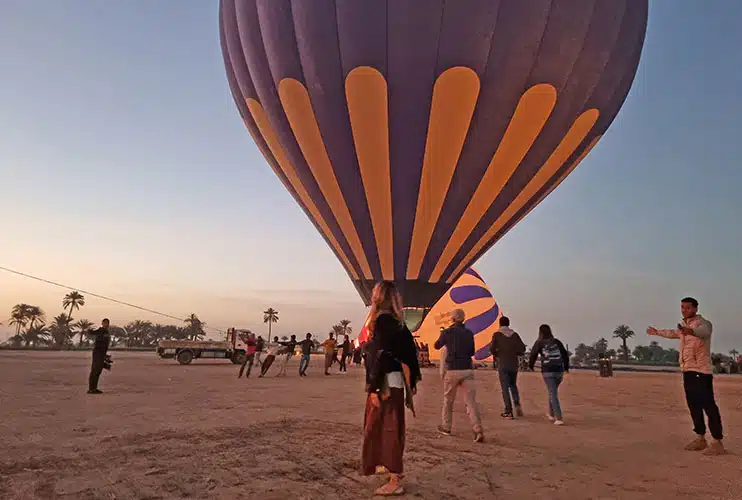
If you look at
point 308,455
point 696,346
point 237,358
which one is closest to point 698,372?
point 696,346

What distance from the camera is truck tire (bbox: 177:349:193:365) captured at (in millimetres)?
23641

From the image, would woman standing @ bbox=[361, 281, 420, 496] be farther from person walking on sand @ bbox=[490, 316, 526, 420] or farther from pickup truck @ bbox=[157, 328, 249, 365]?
pickup truck @ bbox=[157, 328, 249, 365]

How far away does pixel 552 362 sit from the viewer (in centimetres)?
700

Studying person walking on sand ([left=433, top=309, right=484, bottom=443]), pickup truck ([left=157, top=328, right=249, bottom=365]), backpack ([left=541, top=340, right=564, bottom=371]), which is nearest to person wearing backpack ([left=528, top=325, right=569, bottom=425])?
backpack ([left=541, top=340, right=564, bottom=371])

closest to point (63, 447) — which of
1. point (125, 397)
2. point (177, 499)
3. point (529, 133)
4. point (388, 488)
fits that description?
point (177, 499)

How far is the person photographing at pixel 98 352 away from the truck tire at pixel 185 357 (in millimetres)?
14936

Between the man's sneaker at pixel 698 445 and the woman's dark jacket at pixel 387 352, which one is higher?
the woman's dark jacket at pixel 387 352

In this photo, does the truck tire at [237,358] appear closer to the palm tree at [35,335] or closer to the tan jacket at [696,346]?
the tan jacket at [696,346]

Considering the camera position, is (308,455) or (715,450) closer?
(308,455)

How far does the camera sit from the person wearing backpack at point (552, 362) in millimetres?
6758

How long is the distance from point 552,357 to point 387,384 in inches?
171

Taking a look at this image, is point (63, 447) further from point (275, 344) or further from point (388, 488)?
point (275, 344)

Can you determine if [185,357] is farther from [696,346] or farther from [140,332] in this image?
[140,332]

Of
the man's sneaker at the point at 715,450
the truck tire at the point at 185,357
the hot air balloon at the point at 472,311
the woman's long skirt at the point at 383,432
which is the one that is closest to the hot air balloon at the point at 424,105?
the man's sneaker at the point at 715,450
